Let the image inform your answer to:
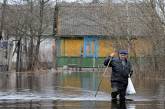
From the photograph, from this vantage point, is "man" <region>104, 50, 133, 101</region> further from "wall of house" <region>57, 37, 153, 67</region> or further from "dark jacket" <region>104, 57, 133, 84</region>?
"wall of house" <region>57, 37, 153, 67</region>

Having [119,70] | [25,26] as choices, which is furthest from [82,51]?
[119,70]

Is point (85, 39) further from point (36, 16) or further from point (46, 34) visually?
point (36, 16)

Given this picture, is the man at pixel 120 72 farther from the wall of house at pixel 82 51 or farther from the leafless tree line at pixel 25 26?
the wall of house at pixel 82 51

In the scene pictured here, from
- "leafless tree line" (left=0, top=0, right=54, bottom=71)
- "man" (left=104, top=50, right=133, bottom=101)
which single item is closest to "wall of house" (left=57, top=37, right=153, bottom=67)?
"leafless tree line" (left=0, top=0, right=54, bottom=71)

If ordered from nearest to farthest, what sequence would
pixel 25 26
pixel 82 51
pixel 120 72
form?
1. pixel 120 72
2. pixel 25 26
3. pixel 82 51

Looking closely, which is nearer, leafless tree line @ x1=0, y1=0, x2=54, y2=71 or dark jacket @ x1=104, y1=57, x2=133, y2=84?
dark jacket @ x1=104, y1=57, x2=133, y2=84

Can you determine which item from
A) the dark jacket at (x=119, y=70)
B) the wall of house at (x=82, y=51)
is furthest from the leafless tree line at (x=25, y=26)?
the dark jacket at (x=119, y=70)

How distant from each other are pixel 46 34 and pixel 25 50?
647 centimetres

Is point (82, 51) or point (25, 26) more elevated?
point (25, 26)

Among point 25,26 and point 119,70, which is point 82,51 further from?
point 119,70

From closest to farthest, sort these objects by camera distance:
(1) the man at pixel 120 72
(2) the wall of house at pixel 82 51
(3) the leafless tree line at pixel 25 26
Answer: (1) the man at pixel 120 72 → (3) the leafless tree line at pixel 25 26 → (2) the wall of house at pixel 82 51

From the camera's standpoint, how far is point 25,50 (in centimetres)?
4797

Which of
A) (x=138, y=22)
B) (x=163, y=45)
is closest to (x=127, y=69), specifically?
(x=163, y=45)

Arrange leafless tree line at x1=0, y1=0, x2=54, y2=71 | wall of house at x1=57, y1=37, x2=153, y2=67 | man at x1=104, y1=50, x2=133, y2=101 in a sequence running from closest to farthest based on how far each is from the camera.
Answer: man at x1=104, y1=50, x2=133, y2=101 → leafless tree line at x1=0, y1=0, x2=54, y2=71 → wall of house at x1=57, y1=37, x2=153, y2=67
